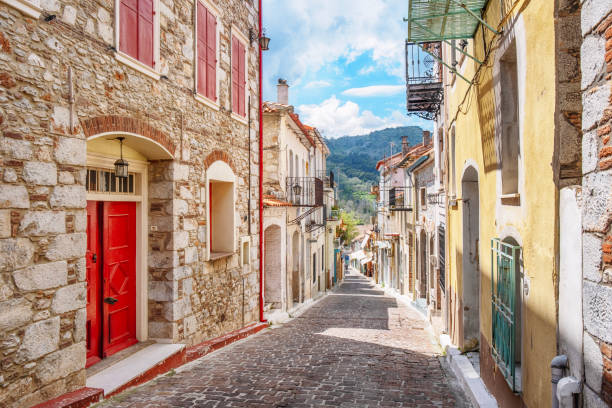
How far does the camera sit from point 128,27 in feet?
18.3

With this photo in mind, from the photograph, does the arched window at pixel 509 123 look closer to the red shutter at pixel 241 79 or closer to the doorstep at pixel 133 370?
the doorstep at pixel 133 370

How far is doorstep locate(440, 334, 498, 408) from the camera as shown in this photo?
16.0 ft

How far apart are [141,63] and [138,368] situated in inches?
152

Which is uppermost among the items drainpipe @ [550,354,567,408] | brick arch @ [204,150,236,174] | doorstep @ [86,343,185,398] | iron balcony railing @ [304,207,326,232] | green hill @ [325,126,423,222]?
green hill @ [325,126,423,222]

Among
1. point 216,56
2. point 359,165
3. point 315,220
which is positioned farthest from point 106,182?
point 359,165

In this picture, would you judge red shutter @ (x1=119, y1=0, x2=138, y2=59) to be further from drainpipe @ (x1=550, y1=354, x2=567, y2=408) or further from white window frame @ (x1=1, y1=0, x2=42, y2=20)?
drainpipe @ (x1=550, y1=354, x2=567, y2=408)

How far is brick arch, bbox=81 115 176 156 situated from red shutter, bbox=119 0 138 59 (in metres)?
0.85

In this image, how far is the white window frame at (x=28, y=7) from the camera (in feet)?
12.6

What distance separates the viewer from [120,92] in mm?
5367

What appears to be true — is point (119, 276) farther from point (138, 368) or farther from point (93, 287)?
point (138, 368)

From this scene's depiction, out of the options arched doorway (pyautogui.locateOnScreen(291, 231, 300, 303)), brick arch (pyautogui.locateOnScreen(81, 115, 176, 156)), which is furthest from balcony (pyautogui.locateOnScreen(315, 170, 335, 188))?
brick arch (pyautogui.locateOnScreen(81, 115, 176, 156))

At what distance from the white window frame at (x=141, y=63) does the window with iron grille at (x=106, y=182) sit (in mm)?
1402

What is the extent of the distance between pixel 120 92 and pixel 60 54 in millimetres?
983

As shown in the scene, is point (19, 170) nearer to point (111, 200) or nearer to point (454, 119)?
point (111, 200)
